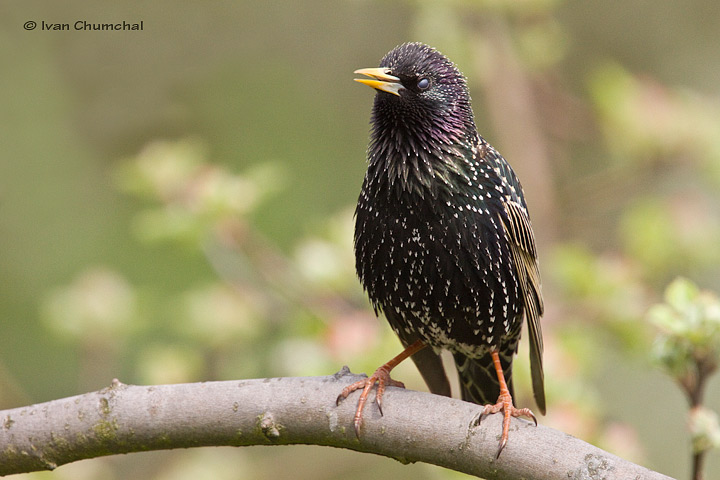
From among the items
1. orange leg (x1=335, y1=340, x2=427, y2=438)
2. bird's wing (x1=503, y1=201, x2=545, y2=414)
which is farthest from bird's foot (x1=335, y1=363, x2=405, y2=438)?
bird's wing (x1=503, y1=201, x2=545, y2=414)

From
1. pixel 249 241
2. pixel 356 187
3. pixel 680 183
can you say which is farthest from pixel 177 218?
pixel 680 183

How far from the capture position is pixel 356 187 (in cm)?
778

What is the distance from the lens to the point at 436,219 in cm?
326

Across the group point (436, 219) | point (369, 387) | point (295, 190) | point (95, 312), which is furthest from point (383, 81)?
point (295, 190)

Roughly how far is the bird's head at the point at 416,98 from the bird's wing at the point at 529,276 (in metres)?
0.39

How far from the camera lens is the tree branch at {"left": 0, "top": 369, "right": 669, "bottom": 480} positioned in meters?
2.68

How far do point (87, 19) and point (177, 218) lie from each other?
12.0 feet

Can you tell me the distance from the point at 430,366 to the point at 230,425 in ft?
4.05

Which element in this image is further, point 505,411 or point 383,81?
point 383,81

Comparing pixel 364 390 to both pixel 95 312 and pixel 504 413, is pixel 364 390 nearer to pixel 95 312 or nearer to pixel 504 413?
pixel 504 413

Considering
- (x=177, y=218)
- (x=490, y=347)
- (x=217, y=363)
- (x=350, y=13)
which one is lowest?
(x=490, y=347)

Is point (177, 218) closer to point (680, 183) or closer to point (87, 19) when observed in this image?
point (87, 19)

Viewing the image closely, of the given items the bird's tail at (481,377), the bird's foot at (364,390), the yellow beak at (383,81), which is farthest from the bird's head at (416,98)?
the bird's tail at (481,377)

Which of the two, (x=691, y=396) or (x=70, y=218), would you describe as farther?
(x=70, y=218)
